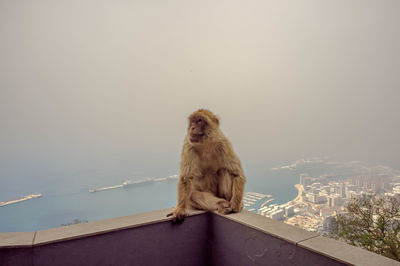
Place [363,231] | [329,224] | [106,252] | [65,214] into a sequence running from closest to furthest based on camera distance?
[106,252]
[363,231]
[329,224]
[65,214]

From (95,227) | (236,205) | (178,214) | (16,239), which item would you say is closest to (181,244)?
(178,214)

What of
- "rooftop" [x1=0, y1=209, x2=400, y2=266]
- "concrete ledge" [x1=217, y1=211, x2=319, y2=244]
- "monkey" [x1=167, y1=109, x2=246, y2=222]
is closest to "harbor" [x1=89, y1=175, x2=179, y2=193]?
"monkey" [x1=167, y1=109, x2=246, y2=222]

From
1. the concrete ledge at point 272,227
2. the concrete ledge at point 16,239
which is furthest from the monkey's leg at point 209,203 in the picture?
the concrete ledge at point 16,239

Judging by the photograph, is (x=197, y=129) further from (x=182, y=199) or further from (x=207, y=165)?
(x=182, y=199)

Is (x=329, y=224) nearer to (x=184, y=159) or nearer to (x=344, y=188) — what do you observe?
(x=344, y=188)

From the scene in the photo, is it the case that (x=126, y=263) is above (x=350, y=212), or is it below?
above

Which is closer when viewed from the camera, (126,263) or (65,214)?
(126,263)

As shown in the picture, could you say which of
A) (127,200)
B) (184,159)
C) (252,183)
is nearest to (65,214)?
(127,200)
